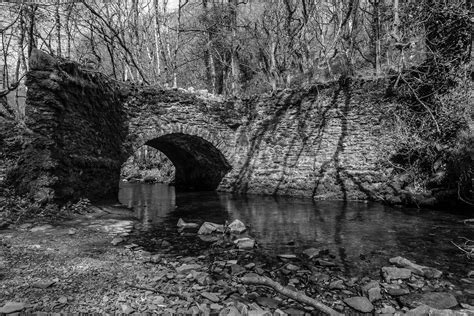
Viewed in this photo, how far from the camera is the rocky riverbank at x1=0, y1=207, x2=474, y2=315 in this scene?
225 cm

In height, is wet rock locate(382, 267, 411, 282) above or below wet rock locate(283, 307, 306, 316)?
above

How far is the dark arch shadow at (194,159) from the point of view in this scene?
10.1 metres

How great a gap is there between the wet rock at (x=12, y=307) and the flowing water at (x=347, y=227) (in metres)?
2.61

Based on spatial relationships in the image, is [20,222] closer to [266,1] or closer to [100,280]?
[100,280]

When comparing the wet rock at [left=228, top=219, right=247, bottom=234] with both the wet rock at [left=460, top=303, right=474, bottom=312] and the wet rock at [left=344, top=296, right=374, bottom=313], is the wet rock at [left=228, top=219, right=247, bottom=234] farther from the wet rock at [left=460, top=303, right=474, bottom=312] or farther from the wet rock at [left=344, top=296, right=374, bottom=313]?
the wet rock at [left=460, top=303, right=474, bottom=312]

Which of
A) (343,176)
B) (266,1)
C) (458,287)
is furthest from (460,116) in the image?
(266,1)

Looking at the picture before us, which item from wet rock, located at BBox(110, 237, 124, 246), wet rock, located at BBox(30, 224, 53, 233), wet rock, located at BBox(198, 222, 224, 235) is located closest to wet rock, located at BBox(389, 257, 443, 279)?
wet rock, located at BBox(198, 222, 224, 235)

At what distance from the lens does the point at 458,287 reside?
270 centimetres

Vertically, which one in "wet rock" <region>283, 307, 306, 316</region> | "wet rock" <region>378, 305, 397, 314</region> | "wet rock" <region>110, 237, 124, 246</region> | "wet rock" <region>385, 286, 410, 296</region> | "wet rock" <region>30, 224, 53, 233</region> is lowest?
"wet rock" <region>378, 305, 397, 314</region>

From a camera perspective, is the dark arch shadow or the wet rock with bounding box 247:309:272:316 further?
the dark arch shadow

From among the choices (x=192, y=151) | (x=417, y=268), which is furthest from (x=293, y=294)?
(x=192, y=151)

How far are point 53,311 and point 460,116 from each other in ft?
25.8

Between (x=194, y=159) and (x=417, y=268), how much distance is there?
940 cm

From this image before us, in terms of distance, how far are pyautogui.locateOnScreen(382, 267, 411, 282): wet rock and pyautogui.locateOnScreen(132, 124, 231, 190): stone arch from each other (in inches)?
279
